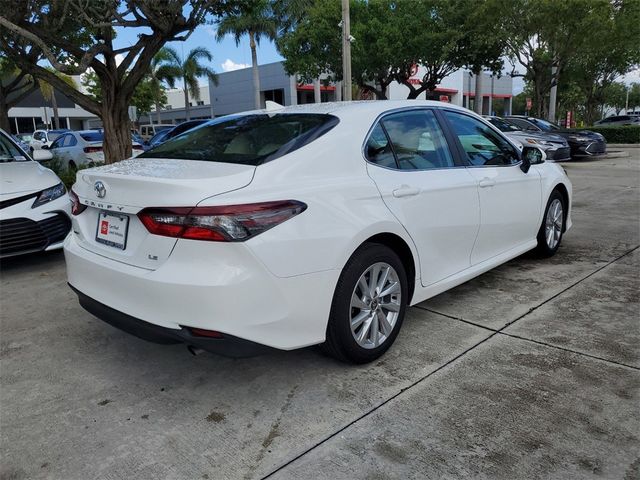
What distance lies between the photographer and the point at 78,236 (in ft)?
11.0

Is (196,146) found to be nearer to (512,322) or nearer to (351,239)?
(351,239)

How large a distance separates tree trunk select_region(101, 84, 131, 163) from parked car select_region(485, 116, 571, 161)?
990cm

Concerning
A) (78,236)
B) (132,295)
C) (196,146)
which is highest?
(196,146)

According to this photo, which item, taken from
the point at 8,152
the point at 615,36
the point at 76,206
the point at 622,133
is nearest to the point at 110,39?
the point at 8,152

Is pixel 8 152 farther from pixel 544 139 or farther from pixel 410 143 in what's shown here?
pixel 544 139

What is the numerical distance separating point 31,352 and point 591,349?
3.75m

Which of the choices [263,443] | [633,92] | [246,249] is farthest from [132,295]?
[633,92]

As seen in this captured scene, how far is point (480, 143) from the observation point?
439 cm

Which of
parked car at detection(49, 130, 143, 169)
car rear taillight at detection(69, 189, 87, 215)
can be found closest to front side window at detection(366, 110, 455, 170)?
car rear taillight at detection(69, 189, 87, 215)

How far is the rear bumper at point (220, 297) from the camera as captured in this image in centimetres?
256

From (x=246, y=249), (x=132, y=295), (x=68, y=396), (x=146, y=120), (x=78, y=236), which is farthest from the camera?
(x=146, y=120)

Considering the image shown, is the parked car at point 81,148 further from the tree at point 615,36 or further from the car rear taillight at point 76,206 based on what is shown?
the tree at point 615,36

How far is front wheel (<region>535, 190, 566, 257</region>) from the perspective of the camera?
208 inches

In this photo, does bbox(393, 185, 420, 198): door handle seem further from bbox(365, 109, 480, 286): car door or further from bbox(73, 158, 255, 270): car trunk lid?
bbox(73, 158, 255, 270): car trunk lid
